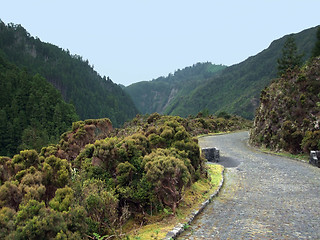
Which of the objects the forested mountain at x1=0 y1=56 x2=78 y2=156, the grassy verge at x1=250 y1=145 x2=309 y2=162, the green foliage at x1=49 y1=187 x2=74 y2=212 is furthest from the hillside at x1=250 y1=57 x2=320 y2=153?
the forested mountain at x1=0 y1=56 x2=78 y2=156

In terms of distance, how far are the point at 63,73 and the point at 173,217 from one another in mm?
169933

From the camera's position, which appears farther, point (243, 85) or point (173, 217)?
point (243, 85)

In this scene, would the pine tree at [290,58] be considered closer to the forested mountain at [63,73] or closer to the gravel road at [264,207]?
the gravel road at [264,207]

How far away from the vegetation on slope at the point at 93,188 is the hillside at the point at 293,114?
480 inches

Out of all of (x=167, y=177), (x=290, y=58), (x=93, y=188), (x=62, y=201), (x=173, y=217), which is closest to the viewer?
(x=62, y=201)

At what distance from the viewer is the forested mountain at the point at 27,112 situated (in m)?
73.6

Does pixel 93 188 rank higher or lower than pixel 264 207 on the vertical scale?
higher

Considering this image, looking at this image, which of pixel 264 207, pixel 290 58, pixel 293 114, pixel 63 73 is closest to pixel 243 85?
pixel 63 73

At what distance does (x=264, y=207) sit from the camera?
8820 mm

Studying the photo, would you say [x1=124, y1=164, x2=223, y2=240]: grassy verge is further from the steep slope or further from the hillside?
the steep slope

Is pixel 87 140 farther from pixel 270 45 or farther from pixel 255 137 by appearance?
pixel 270 45

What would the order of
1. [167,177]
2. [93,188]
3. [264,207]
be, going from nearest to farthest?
[93,188]
[167,177]
[264,207]

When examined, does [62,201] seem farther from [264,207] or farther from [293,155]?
[293,155]

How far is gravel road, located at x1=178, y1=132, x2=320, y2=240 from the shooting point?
674cm
